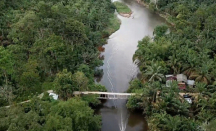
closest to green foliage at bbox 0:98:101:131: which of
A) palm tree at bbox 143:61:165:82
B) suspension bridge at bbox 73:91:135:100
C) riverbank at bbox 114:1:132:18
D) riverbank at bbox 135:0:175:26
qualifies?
suspension bridge at bbox 73:91:135:100

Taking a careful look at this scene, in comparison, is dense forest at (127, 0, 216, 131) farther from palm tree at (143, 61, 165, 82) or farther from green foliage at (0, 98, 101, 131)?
green foliage at (0, 98, 101, 131)

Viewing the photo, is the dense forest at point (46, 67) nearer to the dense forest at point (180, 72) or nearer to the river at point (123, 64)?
the river at point (123, 64)

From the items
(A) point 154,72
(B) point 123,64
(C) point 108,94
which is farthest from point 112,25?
(C) point 108,94

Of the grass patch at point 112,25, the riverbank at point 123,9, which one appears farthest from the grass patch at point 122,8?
the grass patch at point 112,25

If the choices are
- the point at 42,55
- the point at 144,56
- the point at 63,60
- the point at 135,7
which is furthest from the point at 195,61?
the point at 135,7

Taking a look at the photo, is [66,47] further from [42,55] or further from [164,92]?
[164,92]

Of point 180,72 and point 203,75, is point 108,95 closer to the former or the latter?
point 180,72
